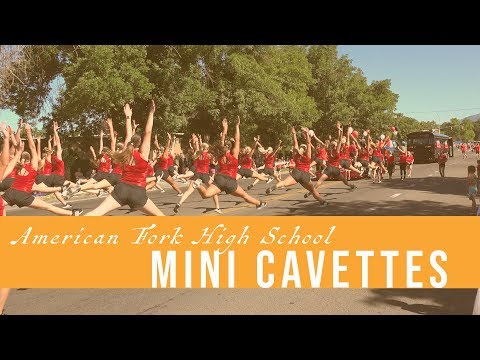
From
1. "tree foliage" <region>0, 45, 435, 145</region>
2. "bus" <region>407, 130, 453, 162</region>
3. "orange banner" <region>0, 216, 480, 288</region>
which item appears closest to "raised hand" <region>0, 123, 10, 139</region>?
"orange banner" <region>0, 216, 480, 288</region>

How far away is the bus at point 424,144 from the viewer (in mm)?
41875

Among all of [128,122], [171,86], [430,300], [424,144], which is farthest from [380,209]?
[424,144]

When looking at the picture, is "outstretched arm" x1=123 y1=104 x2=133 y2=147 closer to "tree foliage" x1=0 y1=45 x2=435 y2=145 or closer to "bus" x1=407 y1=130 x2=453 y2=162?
"tree foliage" x1=0 y1=45 x2=435 y2=145

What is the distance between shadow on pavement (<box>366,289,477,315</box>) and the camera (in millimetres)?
5359

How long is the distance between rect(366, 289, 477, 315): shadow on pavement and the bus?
38568 millimetres

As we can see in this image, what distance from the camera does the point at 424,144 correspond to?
4231 cm

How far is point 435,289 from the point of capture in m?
6.21

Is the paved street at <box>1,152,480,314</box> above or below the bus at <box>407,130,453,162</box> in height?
below

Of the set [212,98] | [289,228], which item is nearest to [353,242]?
[289,228]

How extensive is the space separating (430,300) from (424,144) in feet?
131

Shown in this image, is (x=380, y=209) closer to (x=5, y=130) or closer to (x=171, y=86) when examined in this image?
(x=5, y=130)

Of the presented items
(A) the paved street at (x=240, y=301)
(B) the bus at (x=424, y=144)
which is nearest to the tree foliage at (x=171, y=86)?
(B) the bus at (x=424, y=144)

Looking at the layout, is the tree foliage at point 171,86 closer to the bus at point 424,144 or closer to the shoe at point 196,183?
the bus at point 424,144
